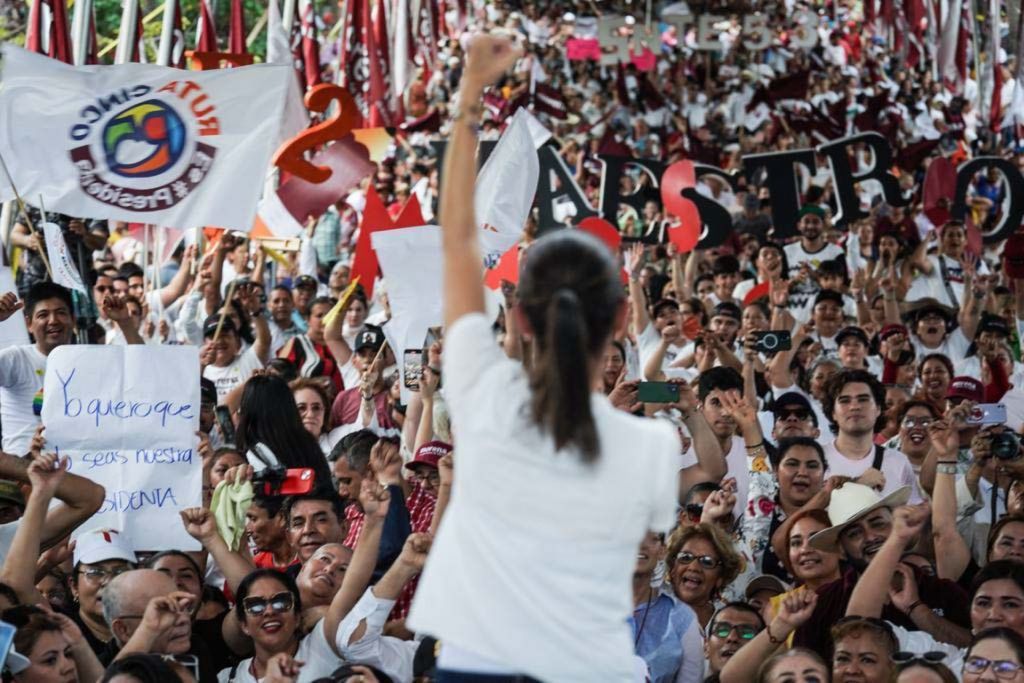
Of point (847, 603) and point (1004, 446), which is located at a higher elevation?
point (1004, 446)

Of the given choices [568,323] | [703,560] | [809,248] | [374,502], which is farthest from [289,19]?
[568,323]

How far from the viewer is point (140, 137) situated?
26.0 feet

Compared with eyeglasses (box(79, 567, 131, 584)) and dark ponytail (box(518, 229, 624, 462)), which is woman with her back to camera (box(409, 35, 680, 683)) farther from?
eyeglasses (box(79, 567, 131, 584))

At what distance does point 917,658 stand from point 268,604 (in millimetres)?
2089

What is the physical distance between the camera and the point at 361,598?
5.54 meters

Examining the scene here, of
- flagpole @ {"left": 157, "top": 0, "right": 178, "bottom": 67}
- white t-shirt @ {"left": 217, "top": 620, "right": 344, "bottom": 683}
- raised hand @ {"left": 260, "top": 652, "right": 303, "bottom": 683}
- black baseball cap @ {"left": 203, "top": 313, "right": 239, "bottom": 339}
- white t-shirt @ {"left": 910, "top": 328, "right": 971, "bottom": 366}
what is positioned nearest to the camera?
raised hand @ {"left": 260, "top": 652, "right": 303, "bottom": 683}

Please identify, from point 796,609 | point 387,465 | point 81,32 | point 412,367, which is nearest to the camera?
point 796,609

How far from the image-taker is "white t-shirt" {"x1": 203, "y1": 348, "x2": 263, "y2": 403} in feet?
32.8

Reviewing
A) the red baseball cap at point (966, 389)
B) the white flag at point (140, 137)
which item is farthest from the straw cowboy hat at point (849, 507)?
the white flag at point (140, 137)

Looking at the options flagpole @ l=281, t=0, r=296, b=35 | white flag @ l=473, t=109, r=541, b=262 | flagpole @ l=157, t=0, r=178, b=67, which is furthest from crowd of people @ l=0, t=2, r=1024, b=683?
flagpole @ l=281, t=0, r=296, b=35

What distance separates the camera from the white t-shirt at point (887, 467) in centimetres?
758

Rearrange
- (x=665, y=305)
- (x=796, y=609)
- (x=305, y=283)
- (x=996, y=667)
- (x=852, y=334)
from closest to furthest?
(x=996, y=667), (x=796, y=609), (x=852, y=334), (x=665, y=305), (x=305, y=283)

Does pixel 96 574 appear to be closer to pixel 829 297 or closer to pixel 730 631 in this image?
pixel 730 631

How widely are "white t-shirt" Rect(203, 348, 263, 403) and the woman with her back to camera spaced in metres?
6.79
